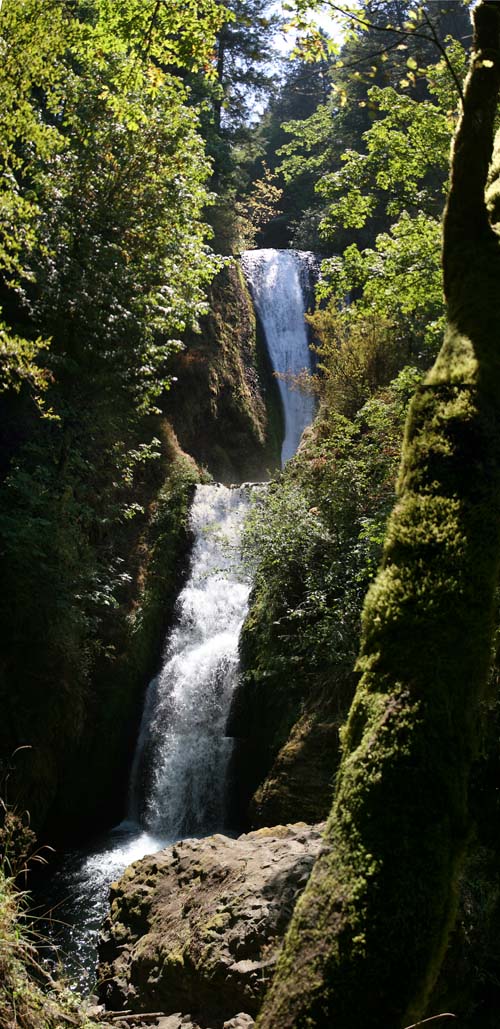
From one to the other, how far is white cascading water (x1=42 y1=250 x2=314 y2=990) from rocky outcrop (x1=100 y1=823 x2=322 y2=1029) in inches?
54.9

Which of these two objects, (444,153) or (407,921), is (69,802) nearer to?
(407,921)

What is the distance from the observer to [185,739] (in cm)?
1006

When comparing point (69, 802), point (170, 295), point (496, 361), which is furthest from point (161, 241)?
point (496, 361)

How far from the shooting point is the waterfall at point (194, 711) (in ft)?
31.2

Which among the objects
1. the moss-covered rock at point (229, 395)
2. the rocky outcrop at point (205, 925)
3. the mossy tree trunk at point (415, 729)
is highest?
the moss-covered rock at point (229, 395)

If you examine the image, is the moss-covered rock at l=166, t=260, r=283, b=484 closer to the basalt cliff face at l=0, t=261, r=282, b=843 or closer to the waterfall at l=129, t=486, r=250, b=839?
the basalt cliff face at l=0, t=261, r=282, b=843

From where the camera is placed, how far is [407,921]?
1.66 metres

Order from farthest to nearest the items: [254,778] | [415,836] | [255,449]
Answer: [255,449] < [254,778] < [415,836]

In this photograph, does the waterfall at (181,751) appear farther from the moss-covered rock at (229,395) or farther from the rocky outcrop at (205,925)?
the moss-covered rock at (229,395)

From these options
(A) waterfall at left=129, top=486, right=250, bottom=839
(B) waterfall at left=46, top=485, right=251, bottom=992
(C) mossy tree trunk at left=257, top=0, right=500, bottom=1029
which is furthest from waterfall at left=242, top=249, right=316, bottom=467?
(C) mossy tree trunk at left=257, top=0, right=500, bottom=1029

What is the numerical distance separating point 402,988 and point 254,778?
7.89m

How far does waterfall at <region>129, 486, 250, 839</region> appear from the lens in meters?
9.50

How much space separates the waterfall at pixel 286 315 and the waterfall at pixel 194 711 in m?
7.53

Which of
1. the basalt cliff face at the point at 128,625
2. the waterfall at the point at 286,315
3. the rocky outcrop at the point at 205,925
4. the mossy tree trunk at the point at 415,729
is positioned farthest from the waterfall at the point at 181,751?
the waterfall at the point at 286,315
